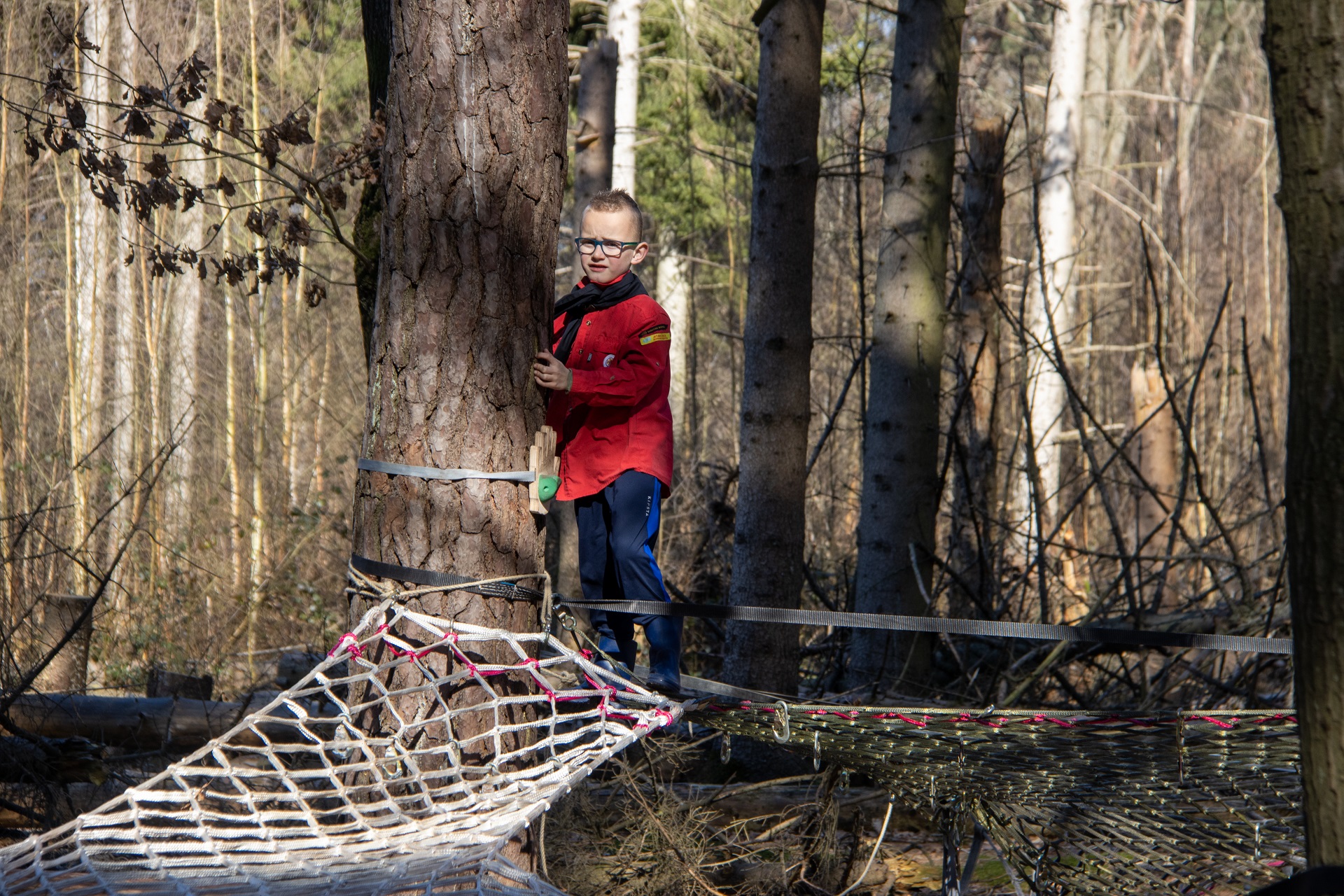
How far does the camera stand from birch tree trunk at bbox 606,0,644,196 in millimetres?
10242

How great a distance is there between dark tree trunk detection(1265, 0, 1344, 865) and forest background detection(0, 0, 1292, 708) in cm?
236

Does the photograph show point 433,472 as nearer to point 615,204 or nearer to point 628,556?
point 628,556

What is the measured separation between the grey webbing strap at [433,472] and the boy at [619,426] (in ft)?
2.21

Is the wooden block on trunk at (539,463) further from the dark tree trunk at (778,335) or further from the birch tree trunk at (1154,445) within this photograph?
the birch tree trunk at (1154,445)

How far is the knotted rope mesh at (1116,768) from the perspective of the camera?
7.88ft

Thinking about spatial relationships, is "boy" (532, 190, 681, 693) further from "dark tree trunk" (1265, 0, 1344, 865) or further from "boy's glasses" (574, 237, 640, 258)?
"dark tree trunk" (1265, 0, 1344, 865)

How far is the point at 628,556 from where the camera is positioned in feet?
10.4

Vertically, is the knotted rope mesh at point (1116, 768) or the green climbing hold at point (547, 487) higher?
the green climbing hold at point (547, 487)

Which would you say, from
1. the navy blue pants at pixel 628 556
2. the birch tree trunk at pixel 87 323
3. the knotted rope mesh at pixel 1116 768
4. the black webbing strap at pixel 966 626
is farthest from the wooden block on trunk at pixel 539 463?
the birch tree trunk at pixel 87 323

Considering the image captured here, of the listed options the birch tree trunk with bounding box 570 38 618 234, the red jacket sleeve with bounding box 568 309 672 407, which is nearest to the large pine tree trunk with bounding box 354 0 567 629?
the red jacket sleeve with bounding box 568 309 672 407

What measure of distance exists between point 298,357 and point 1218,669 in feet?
23.0

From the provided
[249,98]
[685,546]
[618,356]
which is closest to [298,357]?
[249,98]

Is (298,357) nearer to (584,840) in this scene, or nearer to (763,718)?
(584,840)

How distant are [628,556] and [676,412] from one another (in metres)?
9.76
